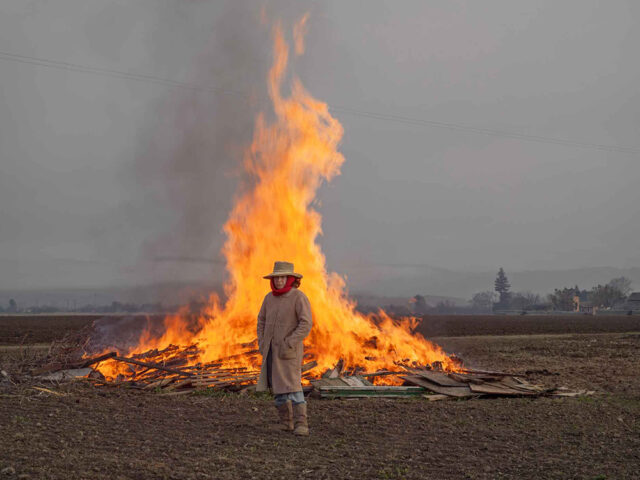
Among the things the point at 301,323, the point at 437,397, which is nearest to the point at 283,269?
the point at 301,323

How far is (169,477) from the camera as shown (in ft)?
18.6

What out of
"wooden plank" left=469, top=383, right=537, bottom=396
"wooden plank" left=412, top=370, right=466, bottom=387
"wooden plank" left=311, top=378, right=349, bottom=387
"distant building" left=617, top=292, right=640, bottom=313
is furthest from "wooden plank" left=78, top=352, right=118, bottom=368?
"distant building" left=617, top=292, right=640, bottom=313

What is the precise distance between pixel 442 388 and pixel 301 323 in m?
4.90

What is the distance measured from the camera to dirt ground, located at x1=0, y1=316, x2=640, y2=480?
6074 mm

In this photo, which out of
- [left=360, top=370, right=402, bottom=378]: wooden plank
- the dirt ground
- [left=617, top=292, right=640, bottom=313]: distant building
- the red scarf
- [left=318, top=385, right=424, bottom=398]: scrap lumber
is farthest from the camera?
[left=617, top=292, right=640, bottom=313]: distant building

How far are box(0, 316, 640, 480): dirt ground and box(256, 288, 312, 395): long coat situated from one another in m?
0.78

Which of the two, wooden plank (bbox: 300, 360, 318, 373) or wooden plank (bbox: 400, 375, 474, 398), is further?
wooden plank (bbox: 300, 360, 318, 373)

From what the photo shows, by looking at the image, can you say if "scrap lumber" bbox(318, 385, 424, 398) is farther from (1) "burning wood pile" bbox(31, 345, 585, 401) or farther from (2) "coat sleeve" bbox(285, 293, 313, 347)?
(2) "coat sleeve" bbox(285, 293, 313, 347)

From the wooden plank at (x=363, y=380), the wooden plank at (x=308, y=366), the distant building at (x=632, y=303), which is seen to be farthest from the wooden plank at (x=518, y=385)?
the distant building at (x=632, y=303)

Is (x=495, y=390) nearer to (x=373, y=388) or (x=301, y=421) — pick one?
(x=373, y=388)

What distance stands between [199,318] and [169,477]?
1071 cm

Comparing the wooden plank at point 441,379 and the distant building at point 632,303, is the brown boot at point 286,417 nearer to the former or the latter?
the wooden plank at point 441,379

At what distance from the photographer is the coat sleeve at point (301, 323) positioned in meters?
7.71

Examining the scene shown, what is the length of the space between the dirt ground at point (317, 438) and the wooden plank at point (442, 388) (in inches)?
14.8
